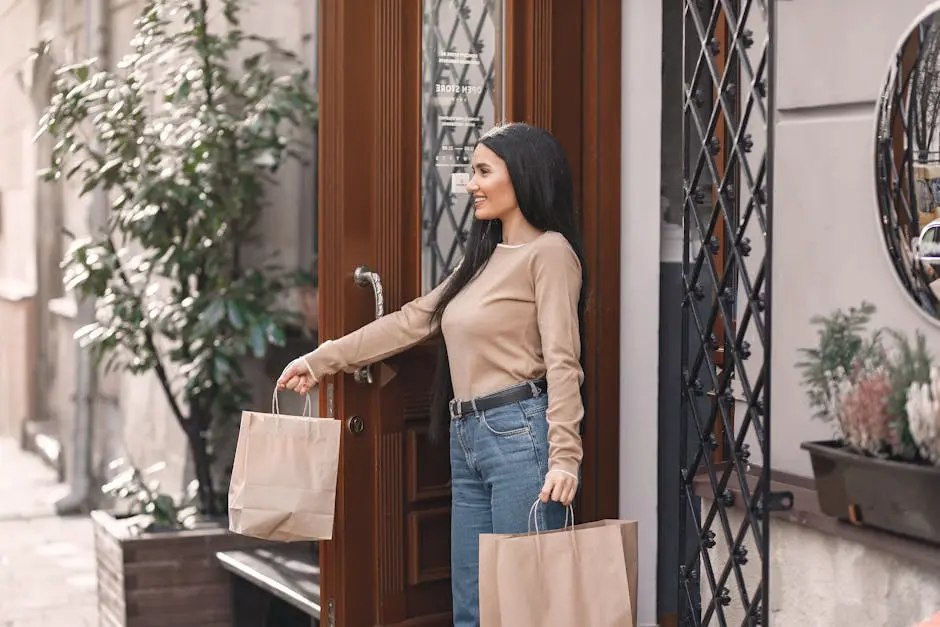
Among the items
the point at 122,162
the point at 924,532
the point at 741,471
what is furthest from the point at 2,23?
the point at 924,532

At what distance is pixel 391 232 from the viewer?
3.32 m

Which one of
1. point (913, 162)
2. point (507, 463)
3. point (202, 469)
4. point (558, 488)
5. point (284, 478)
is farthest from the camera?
point (202, 469)

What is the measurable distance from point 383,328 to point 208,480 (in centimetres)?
236

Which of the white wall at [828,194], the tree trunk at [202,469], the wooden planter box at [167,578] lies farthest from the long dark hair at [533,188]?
the tree trunk at [202,469]

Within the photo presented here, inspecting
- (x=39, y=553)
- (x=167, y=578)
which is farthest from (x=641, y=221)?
(x=39, y=553)

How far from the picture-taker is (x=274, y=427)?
3088 mm

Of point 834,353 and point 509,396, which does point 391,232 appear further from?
point 834,353

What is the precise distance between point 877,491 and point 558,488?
0.67 meters

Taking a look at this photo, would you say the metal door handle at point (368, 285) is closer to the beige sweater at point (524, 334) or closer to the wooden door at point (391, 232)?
the wooden door at point (391, 232)

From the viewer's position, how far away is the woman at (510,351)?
2.88m

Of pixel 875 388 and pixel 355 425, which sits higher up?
pixel 875 388

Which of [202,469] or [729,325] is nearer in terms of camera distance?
[729,325]

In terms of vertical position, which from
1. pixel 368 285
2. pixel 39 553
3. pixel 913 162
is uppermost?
pixel 913 162

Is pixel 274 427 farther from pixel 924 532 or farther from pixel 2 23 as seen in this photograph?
pixel 2 23
